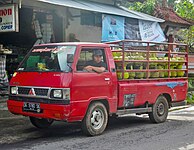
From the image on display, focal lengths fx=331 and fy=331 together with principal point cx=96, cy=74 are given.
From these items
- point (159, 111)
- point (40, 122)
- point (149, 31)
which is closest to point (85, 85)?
point (40, 122)

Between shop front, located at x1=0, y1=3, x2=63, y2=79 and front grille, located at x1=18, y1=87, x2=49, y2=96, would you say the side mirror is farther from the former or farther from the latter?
shop front, located at x1=0, y1=3, x2=63, y2=79

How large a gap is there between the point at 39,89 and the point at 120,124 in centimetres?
282

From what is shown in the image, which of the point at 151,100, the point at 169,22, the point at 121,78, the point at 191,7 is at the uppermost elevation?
the point at 191,7

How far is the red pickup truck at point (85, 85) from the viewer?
21.1 feet

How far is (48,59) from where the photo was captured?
704 cm

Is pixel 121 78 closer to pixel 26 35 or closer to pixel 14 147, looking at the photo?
pixel 14 147

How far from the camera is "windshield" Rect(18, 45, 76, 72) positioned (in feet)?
22.1

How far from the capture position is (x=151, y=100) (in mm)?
8352

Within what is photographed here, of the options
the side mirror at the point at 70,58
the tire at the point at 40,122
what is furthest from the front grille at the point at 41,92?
the tire at the point at 40,122

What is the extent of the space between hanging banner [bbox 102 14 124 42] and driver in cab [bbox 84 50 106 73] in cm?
513

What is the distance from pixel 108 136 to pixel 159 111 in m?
2.26

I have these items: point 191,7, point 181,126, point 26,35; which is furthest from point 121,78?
point 191,7

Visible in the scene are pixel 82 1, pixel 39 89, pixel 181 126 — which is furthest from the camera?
pixel 82 1

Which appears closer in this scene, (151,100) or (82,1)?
(151,100)
